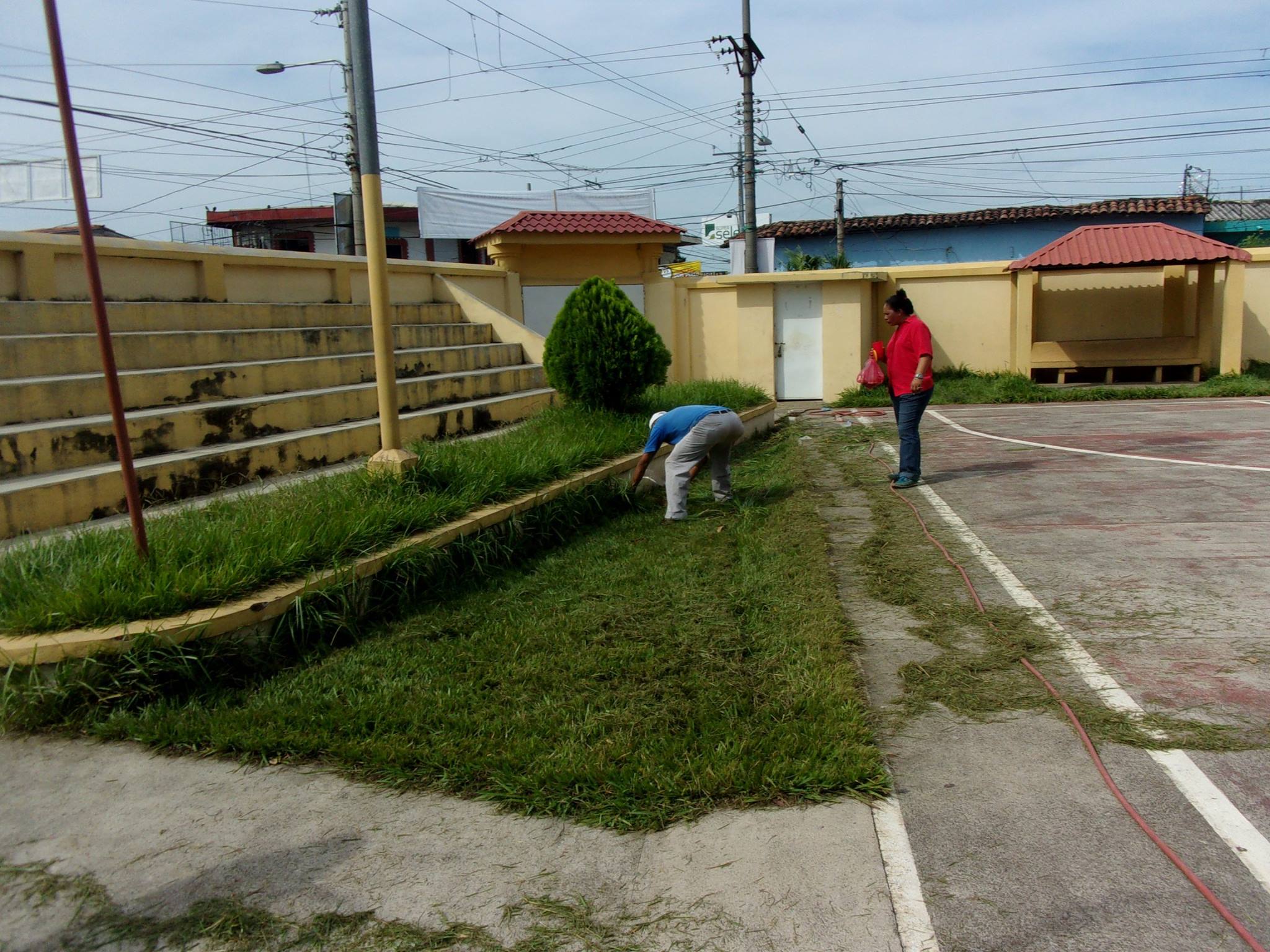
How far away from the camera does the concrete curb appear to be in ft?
13.6

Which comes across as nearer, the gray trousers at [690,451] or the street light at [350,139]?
the gray trousers at [690,451]

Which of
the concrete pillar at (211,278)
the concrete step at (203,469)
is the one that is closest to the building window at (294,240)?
the concrete pillar at (211,278)

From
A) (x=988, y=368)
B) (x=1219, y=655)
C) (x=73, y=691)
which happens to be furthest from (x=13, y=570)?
(x=988, y=368)

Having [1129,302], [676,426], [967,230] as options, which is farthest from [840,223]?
[676,426]

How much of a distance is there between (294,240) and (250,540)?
33.2 metres

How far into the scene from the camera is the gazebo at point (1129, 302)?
1805 centimetres

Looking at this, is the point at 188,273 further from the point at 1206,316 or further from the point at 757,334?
the point at 1206,316

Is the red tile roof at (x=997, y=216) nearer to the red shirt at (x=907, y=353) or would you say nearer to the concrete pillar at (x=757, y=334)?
the concrete pillar at (x=757, y=334)

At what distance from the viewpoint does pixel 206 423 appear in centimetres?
771

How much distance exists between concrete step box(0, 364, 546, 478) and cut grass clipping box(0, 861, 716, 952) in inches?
164

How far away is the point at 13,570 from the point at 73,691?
86 centimetres

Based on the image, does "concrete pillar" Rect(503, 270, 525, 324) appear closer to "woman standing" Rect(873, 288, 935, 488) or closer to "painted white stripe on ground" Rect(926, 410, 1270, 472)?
"painted white stripe on ground" Rect(926, 410, 1270, 472)

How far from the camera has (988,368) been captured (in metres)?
19.8

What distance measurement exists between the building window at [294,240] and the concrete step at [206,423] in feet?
88.4
